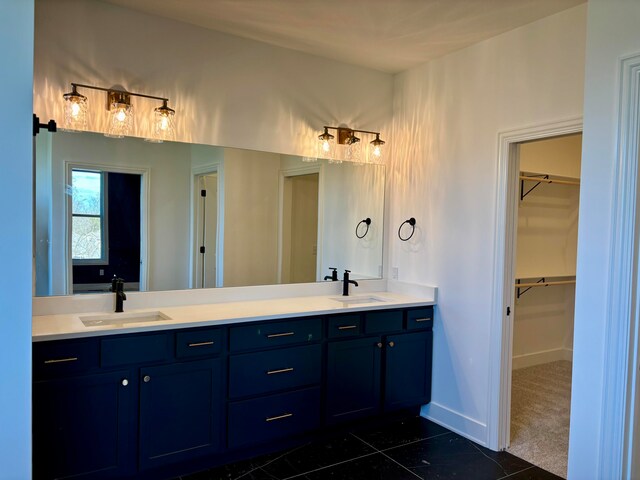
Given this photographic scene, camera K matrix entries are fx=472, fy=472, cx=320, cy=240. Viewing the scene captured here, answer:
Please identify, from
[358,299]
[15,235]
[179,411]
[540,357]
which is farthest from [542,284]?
[15,235]

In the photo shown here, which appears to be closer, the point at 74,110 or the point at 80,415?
the point at 80,415

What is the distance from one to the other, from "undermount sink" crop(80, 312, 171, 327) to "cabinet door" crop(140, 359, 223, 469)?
35 centimetres

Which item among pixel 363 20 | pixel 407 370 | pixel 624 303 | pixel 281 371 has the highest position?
pixel 363 20

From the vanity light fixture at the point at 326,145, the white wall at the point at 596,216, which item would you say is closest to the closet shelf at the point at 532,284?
the vanity light fixture at the point at 326,145

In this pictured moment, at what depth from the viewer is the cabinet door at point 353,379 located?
10.4ft

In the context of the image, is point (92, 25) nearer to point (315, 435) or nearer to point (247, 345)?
point (247, 345)

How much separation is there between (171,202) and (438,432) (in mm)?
2464

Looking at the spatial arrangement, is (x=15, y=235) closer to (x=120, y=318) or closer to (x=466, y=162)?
(x=120, y=318)

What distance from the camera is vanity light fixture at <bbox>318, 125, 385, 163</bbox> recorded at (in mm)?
3686

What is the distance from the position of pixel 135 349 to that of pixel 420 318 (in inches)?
79.9

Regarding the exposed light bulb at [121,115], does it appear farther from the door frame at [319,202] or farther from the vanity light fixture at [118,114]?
the door frame at [319,202]

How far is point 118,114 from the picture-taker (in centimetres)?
283

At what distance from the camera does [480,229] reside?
10.6 ft

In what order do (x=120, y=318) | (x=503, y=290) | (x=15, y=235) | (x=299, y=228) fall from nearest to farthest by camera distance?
(x=15, y=235)
(x=120, y=318)
(x=503, y=290)
(x=299, y=228)
